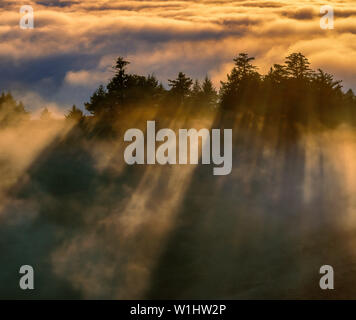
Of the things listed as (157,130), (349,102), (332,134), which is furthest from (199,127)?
(349,102)

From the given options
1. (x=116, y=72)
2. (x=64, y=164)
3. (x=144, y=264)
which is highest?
(x=116, y=72)

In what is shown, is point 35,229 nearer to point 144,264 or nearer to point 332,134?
point 144,264

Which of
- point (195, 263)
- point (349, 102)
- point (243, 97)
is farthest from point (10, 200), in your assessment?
point (349, 102)

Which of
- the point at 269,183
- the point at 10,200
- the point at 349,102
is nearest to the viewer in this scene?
the point at 10,200

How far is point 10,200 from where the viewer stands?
63.5m

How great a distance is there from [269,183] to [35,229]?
88.6 ft

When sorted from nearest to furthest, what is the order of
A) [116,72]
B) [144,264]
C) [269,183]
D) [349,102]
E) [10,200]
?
[144,264], [10,200], [269,183], [116,72], [349,102]

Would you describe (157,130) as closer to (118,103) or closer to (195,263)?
(118,103)

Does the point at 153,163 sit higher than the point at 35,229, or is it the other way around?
the point at 153,163

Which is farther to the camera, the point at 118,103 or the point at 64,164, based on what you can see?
the point at 118,103

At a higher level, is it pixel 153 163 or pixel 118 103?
pixel 118 103

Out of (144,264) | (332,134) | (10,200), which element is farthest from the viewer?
(332,134)

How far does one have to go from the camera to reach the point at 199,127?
261 feet

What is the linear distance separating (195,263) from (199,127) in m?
26.2
